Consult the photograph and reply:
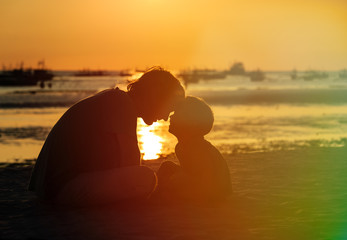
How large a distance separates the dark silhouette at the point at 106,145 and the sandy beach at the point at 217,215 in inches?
7.9

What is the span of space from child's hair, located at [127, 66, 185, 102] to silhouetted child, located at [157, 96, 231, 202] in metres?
0.18

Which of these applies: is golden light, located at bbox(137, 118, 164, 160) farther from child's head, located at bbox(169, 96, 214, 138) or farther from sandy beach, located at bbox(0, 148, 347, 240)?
child's head, located at bbox(169, 96, 214, 138)

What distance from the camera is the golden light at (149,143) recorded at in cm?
1055

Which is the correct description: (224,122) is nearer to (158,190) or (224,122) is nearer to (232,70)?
(158,190)

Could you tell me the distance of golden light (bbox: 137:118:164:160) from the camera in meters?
10.6

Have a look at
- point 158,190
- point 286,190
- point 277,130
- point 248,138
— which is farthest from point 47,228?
point 277,130

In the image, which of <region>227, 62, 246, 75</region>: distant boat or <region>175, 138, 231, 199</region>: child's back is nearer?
<region>175, 138, 231, 199</region>: child's back

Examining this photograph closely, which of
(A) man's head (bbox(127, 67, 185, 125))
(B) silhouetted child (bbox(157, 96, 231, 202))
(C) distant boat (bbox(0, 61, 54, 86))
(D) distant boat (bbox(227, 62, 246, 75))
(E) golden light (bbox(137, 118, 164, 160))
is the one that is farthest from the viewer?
(D) distant boat (bbox(227, 62, 246, 75))

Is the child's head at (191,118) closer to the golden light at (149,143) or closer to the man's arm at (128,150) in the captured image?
the man's arm at (128,150)

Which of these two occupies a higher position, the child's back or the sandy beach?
the child's back

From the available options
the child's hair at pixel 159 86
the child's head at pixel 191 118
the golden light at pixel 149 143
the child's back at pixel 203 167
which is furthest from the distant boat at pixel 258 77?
the child's hair at pixel 159 86

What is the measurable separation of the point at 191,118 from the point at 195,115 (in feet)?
0.18

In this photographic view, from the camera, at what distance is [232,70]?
156 m

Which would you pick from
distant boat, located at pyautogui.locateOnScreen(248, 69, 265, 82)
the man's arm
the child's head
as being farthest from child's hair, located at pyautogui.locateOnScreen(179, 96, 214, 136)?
distant boat, located at pyautogui.locateOnScreen(248, 69, 265, 82)
